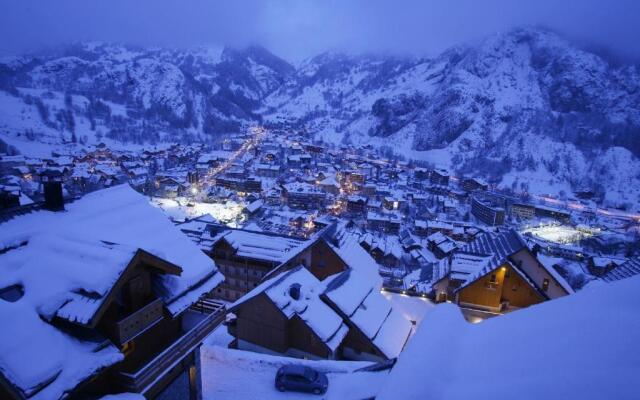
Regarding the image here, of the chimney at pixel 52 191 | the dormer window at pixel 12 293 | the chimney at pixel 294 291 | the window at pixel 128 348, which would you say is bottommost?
the chimney at pixel 294 291

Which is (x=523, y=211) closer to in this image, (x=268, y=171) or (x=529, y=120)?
(x=268, y=171)

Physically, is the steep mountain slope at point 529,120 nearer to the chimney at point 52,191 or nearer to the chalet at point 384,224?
the chalet at point 384,224

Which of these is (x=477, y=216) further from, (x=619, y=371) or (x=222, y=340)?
(x=619, y=371)

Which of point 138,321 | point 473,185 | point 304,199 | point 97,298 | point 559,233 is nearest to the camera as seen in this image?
point 97,298

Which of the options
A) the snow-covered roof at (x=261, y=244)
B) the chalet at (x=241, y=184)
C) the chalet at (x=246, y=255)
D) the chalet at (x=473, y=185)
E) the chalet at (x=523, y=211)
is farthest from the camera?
the chalet at (x=473, y=185)

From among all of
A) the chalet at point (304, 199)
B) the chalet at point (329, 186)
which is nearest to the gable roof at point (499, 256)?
the chalet at point (304, 199)

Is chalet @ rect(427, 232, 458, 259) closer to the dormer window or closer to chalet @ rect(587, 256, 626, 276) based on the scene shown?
chalet @ rect(587, 256, 626, 276)

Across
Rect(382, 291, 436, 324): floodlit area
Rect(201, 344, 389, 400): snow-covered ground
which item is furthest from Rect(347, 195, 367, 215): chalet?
Rect(201, 344, 389, 400): snow-covered ground

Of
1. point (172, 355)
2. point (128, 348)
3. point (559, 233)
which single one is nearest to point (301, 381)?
point (172, 355)
